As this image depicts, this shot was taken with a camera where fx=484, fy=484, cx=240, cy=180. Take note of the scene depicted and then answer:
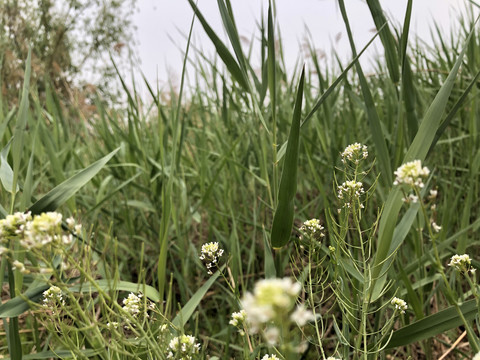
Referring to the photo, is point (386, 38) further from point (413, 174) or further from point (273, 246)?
point (413, 174)

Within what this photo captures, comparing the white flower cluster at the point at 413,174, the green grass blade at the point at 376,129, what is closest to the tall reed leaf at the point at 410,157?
the green grass blade at the point at 376,129

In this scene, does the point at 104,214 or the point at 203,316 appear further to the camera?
the point at 104,214

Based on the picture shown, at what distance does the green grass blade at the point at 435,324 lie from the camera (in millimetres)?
705

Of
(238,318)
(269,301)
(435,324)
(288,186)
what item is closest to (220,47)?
(288,186)

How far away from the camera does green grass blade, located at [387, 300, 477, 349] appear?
70 cm

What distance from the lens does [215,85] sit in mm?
2113

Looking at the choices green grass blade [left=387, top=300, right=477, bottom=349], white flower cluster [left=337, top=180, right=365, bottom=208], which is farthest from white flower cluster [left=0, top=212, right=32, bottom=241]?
green grass blade [left=387, top=300, right=477, bottom=349]

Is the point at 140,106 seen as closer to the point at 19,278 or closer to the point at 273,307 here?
the point at 19,278

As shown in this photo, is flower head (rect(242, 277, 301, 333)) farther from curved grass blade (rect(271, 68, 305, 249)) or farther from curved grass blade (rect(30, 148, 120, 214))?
curved grass blade (rect(30, 148, 120, 214))

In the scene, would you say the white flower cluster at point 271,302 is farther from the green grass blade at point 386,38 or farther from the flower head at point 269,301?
the green grass blade at point 386,38

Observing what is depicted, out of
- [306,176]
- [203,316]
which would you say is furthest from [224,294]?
[306,176]

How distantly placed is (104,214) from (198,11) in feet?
4.01

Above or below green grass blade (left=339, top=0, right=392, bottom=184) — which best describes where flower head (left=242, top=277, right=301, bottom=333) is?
below

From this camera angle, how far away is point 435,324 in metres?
0.72
